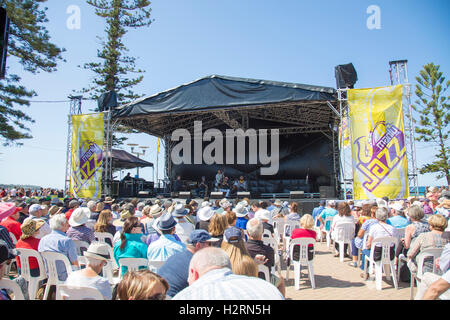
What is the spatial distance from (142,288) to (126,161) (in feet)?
50.5

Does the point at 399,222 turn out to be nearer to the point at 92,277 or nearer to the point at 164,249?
the point at 164,249

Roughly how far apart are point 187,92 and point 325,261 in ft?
25.8

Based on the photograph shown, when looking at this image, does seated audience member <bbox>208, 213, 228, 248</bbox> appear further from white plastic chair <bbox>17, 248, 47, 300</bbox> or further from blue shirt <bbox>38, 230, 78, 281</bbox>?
white plastic chair <bbox>17, 248, 47, 300</bbox>

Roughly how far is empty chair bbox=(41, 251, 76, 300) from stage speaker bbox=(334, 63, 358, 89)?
942cm

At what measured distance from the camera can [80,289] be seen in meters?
1.95

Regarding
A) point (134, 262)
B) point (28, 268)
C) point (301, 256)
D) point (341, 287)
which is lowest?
point (341, 287)

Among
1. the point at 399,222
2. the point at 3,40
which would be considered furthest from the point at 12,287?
the point at 399,222

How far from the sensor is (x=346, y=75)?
9.90m

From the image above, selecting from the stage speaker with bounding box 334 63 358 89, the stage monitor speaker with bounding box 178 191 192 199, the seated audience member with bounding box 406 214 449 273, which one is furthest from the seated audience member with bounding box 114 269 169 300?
the stage monitor speaker with bounding box 178 191 192 199

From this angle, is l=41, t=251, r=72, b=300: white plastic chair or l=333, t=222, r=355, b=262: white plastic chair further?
l=333, t=222, r=355, b=262: white plastic chair

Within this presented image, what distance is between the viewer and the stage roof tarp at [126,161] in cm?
1587

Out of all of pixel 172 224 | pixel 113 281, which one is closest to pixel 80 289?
pixel 172 224

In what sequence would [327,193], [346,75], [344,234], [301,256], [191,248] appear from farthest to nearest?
[327,193] < [346,75] < [344,234] < [301,256] < [191,248]

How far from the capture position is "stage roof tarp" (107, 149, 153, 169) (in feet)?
52.1
